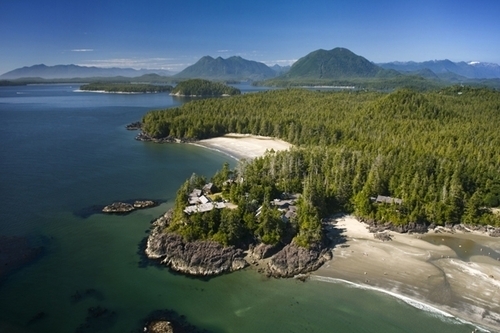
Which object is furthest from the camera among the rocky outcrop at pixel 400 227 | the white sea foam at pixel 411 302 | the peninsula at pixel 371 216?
the rocky outcrop at pixel 400 227

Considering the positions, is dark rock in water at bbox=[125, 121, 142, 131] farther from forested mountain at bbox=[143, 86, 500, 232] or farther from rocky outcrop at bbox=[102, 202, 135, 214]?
rocky outcrop at bbox=[102, 202, 135, 214]

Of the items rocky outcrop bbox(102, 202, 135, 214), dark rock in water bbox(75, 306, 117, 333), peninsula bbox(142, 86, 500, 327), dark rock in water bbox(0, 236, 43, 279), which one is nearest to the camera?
dark rock in water bbox(75, 306, 117, 333)

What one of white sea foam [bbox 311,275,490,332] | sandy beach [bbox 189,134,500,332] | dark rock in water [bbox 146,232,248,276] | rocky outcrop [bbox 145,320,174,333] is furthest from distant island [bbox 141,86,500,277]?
rocky outcrop [bbox 145,320,174,333]

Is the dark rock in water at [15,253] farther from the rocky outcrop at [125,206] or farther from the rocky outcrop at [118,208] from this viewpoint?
the rocky outcrop at [125,206]

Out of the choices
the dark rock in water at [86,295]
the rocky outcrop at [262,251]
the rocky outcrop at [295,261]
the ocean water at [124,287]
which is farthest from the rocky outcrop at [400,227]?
the dark rock in water at [86,295]

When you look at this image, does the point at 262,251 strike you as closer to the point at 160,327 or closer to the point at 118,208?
the point at 160,327
